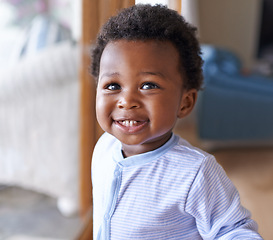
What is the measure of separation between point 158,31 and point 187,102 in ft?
0.53

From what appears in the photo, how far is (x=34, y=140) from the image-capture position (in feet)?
6.56

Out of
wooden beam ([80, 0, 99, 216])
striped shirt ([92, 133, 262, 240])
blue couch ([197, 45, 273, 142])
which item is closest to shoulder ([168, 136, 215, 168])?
striped shirt ([92, 133, 262, 240])

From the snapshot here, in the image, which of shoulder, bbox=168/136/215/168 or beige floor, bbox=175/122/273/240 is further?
beige floor, bbox=175/122/273/240

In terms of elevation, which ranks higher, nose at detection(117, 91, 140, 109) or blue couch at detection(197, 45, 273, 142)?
nose at detection(117, 91, 140, 109)

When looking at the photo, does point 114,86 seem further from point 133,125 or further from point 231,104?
point 231,104

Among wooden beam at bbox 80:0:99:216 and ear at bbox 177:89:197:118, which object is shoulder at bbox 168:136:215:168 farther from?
wooden beam at bbox 80:0:99:216

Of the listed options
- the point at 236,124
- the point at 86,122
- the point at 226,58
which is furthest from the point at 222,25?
the point at 86,122

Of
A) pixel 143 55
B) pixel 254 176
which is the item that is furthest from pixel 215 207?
pixel 254 176

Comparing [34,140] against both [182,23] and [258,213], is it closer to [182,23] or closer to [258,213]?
[258,213]

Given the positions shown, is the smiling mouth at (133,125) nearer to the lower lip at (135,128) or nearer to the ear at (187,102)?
the lower lip at (135,128)

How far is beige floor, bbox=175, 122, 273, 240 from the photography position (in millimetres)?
2094

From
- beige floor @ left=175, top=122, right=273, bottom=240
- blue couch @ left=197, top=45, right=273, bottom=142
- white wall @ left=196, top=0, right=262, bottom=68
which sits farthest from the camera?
white wall @ left=196, top=0, right=262, bottom=68

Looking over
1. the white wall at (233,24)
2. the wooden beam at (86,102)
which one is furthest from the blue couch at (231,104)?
the white wall at (233,24)

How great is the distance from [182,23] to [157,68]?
11cm
